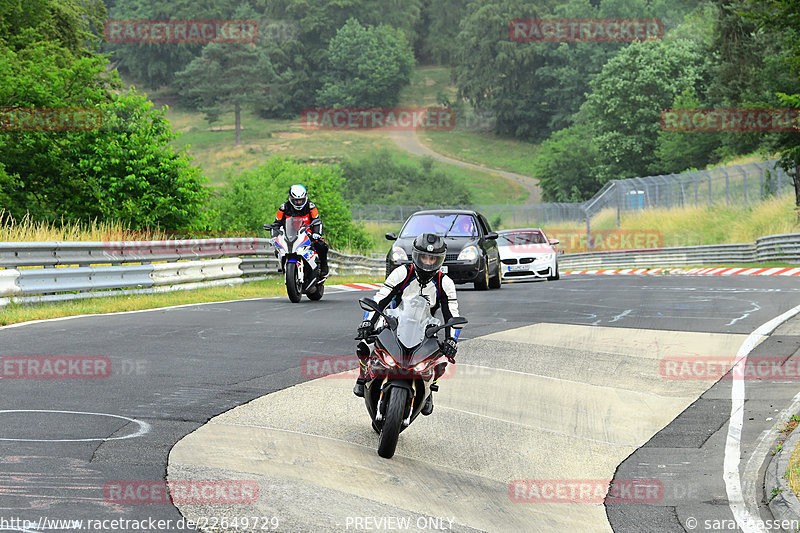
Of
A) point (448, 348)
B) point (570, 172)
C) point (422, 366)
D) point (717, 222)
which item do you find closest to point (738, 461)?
point (448, 348)

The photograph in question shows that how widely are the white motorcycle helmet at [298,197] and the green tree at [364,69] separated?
123 meters

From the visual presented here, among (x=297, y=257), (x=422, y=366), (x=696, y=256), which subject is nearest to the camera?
(x=422, y=366)

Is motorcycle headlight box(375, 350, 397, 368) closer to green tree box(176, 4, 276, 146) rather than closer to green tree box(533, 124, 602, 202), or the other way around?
green tree box(533, 124, 602, 202)

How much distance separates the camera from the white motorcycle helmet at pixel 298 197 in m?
17.0

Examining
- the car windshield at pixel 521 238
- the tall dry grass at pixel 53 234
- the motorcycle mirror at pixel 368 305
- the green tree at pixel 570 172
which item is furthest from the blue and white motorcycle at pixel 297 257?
the green tree at pixel 570 172

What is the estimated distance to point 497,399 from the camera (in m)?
9.85

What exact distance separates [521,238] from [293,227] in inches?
528

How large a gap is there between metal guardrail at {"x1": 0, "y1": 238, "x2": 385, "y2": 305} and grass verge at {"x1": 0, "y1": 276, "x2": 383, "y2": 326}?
15 cm

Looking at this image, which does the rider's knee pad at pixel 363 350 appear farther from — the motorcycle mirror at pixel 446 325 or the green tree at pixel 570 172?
the green tree at pixel 570 172

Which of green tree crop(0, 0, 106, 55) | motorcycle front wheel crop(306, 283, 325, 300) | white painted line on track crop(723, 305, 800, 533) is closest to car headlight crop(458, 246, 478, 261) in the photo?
motorcycle front wheel crop(306, 283, 325, 300)

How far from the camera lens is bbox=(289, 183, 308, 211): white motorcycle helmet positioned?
55.9 ft

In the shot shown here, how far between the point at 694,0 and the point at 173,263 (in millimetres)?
137154

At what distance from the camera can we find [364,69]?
458 feet

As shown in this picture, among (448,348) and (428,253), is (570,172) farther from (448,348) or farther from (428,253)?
(448,348)
